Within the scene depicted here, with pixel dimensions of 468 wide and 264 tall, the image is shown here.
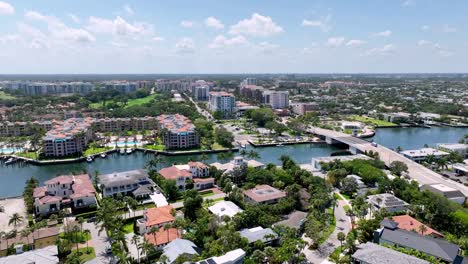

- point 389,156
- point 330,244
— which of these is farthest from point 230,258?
point 389,156

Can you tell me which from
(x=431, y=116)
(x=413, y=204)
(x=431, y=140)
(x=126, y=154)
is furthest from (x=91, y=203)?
(x=431, y=116)

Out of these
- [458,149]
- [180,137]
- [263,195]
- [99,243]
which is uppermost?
[180,137]

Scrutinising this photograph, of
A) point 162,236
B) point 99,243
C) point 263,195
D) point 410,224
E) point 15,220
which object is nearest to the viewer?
point 162,236

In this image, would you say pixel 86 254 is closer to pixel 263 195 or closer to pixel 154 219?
pixel 154 219

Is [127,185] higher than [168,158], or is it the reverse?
[127,185]

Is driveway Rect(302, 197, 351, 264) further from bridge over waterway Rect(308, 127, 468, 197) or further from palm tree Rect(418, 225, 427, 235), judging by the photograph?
bridge over waterway Rect(308, 127, 468, 197)

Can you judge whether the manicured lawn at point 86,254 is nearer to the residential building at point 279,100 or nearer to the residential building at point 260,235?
the residential building at point 260,235
